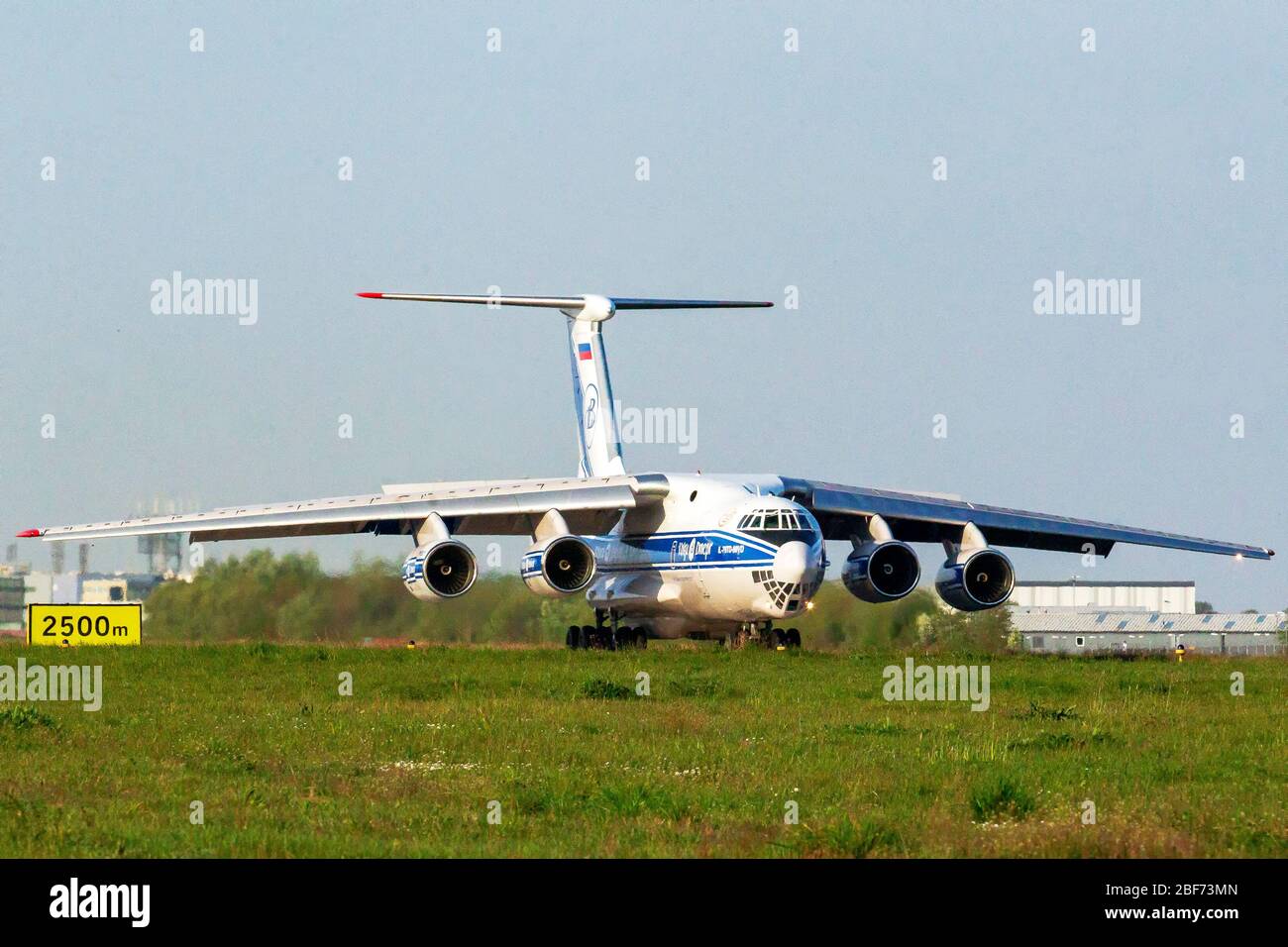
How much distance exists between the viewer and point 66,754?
13375 millimetres

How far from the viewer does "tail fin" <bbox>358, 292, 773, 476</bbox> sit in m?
36.3

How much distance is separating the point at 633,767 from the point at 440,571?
17427 millimetres

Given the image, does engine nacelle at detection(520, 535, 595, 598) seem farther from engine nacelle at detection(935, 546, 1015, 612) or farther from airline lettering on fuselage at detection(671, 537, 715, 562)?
engine nacelle at detection(935, 546, 1015, 612)

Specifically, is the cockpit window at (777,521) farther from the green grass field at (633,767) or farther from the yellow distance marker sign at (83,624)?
the yellow distance marker sign at (83,624)

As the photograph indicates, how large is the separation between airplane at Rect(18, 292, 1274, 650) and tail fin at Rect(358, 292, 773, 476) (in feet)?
7.42

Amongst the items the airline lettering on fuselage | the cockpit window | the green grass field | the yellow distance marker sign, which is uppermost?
the cockpit window

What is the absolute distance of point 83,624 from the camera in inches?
1234

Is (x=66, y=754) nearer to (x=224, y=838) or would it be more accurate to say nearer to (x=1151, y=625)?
(x=224, y=838)

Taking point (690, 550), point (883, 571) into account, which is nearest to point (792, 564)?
point (690, 550)

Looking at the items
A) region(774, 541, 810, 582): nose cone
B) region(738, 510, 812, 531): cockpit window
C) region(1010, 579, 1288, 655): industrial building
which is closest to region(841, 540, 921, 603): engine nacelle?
region(738, 510, 812, 531): cockpit window

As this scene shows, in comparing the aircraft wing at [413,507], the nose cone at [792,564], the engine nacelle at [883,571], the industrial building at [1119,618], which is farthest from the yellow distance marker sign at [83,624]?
the industrial building at [1119,618]

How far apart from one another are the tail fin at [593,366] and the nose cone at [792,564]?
8.24m

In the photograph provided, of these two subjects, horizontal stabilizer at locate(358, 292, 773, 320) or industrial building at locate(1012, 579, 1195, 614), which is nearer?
horizontal stabilizer at locate(358, 292, 773, 320)
